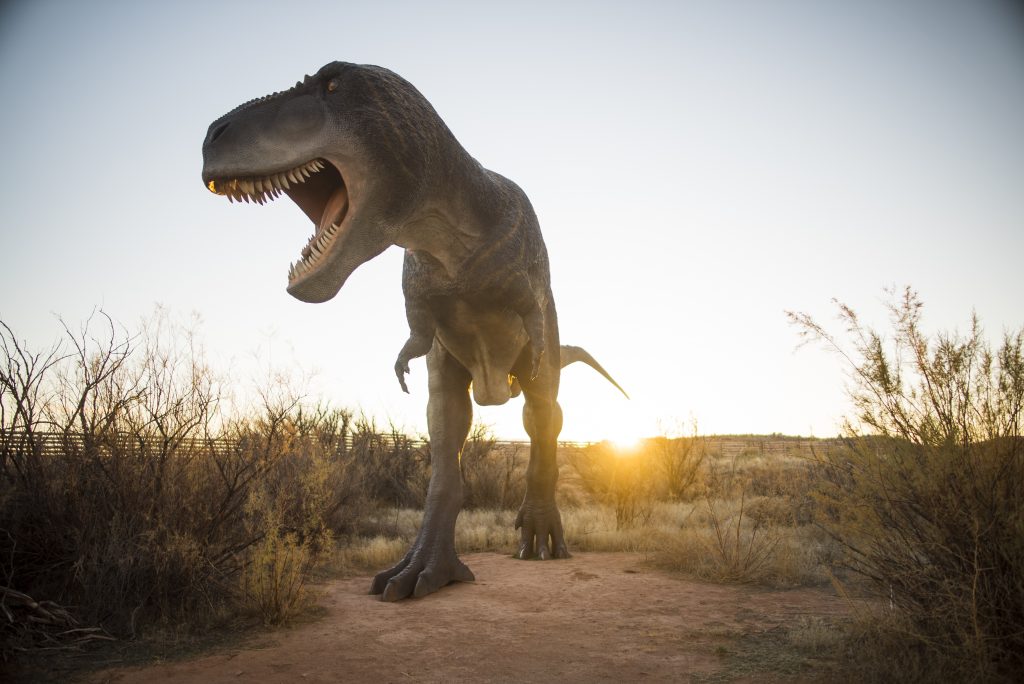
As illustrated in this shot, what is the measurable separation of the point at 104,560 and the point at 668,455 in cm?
860

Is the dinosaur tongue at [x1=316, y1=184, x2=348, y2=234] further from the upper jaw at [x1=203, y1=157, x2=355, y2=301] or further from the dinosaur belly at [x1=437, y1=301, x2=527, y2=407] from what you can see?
the dinosaur belly at [x1=437, y1=301, x2=527, y2=407]

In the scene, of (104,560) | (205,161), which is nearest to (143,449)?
(104,560)

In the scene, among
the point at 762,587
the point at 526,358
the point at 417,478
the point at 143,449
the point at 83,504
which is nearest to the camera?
the point at 83,504

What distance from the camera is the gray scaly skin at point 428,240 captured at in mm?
2982

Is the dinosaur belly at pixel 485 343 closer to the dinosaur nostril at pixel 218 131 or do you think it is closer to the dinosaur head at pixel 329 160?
the dinosaur head at pixel 329 160

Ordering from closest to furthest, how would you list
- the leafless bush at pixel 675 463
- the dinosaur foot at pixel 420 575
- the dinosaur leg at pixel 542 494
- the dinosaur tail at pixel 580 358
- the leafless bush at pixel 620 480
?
the dinosaur foot at pixel 420 575
the dinosaur leg at pixel 542 494
the dinosaur tail at pixel 580 358
the leafless bush at pixel 620 480
the leafless bush at pixel 675 463

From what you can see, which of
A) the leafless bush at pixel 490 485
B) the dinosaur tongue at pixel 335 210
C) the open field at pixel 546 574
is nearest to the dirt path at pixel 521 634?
the open field at pixel 546 574

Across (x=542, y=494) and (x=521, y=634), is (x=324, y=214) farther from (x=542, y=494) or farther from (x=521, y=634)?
(x=542, y=494)

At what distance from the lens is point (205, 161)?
285 cm

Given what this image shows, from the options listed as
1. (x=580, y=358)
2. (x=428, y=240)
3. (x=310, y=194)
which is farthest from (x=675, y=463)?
(x=310, y=194)

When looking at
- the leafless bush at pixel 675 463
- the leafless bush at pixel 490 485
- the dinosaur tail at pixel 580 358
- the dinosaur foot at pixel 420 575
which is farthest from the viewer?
the leafless bush at pixel 675 463

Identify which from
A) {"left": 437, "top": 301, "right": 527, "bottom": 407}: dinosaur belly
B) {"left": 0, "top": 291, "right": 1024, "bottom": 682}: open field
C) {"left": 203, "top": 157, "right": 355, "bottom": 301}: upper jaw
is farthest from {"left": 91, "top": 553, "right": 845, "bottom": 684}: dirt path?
{"left": 203, "top": 157, "right": 355, "bottom": 301}: upper jaw

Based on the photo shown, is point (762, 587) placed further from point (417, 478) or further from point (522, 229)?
point (417, 478)

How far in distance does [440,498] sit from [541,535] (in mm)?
1641
